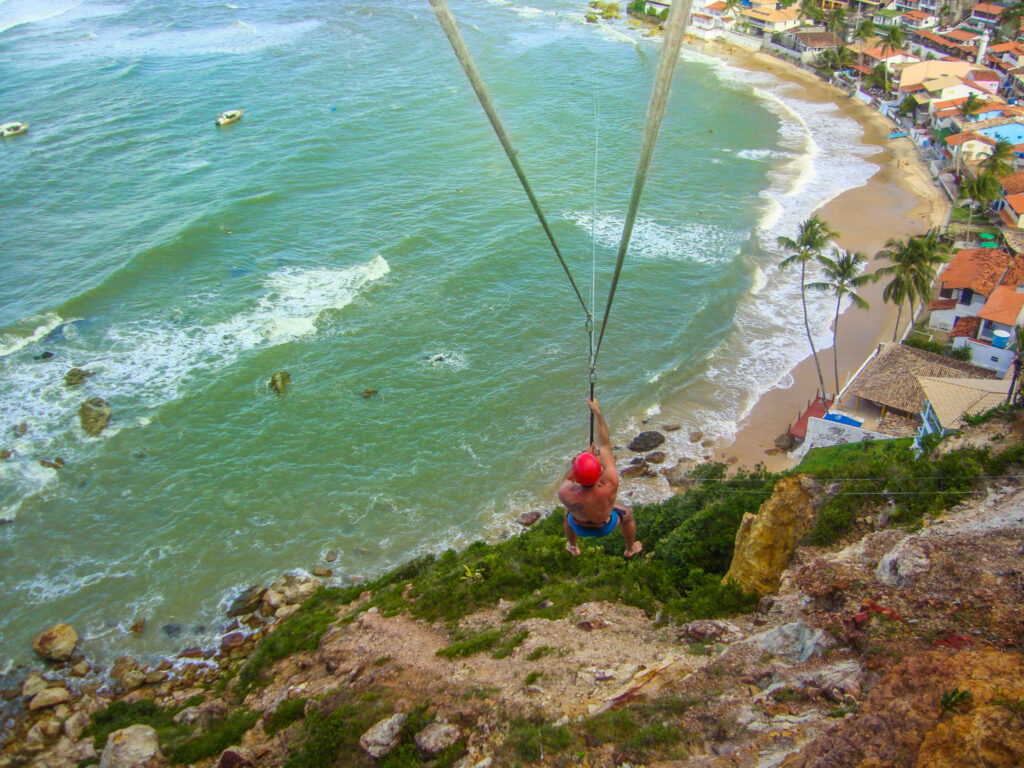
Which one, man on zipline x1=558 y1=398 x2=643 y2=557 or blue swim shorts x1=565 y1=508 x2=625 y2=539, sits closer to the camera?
man on zipline x1=558 y1=398 x2=643 y2=557

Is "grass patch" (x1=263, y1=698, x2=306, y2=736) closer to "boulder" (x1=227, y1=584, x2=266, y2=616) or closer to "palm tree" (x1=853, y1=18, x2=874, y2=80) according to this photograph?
"boulder" (x1=227, y1=584, x2=266, y2=616)

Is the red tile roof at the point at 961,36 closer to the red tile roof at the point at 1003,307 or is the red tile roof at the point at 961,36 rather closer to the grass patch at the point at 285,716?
the red tile roof at the point at 1003,307

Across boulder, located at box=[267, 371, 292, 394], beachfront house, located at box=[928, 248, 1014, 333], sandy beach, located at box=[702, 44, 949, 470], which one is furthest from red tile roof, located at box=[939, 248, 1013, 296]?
boulder, located at box=[267, 371, 292, 394]

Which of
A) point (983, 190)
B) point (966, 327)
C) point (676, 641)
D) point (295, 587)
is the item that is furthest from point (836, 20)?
point (676, 641)

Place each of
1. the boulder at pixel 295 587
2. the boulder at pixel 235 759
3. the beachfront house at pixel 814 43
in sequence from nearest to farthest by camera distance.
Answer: the boulder at pixel 235 759 < the boulder at pixel 295 587 < the beachfront house at pixel 814 43

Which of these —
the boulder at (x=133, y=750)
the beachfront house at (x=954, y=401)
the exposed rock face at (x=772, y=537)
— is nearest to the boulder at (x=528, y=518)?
the exposed rock face at (x=772, y=537)

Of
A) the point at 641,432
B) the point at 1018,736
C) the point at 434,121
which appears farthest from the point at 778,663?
the point at 434,121
